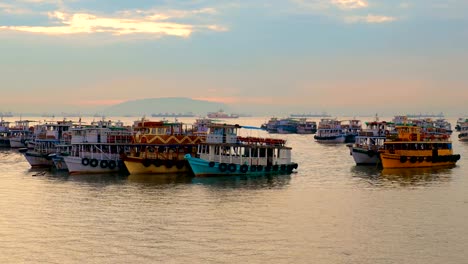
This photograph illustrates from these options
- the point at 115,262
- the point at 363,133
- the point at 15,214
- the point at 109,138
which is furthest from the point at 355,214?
the point at 363,133

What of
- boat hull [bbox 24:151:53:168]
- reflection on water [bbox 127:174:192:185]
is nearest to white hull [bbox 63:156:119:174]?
reflection on water [bbox 127:174:192:185]

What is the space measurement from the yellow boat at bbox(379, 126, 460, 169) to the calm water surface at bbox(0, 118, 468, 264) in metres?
7.91

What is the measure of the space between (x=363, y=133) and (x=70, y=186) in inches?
1556

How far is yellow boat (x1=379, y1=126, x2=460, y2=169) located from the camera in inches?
2547

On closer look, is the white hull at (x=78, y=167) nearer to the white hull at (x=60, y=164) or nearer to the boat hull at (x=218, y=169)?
the white hull at (x=60, y=164)

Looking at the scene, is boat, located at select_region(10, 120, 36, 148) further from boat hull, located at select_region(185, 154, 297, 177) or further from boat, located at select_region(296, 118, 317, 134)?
boat, located at select_region(296, 118, 317, 134)

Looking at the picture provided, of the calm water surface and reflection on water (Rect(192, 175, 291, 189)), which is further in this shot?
reflection on water (Rect(192, 175, 291, 189))

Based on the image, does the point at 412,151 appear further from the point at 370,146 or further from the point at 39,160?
the point at 39,160

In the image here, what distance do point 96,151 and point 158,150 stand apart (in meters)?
6.10

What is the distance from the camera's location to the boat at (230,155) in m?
54.8

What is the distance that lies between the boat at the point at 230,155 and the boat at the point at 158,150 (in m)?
1.62

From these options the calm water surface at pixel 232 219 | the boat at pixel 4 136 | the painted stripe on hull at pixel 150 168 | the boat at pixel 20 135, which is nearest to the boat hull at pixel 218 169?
the calm water surface at pixel 232 219

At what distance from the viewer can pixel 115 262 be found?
27188 mm

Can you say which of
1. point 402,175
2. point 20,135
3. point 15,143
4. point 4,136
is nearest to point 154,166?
point 402,175
